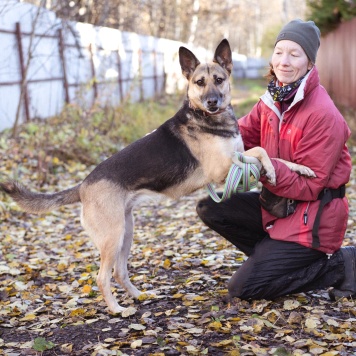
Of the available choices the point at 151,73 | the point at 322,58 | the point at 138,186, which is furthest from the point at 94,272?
the point at 151,73

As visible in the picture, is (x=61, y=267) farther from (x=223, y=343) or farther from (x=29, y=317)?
(x=223, y=343)

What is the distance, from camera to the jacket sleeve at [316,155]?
373 cm

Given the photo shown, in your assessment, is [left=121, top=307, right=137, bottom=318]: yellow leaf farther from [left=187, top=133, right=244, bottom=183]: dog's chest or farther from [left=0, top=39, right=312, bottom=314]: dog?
[left=187, top=133, right=244, bottom=183]: dog's chest

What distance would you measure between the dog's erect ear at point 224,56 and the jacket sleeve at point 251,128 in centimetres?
43

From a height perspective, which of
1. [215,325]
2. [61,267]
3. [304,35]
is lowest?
[61,267]

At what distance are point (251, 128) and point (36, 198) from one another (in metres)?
1.84

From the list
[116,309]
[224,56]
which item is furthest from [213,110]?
[116,309]

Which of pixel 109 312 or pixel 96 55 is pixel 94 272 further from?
pixel 96 55

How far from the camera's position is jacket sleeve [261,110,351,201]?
373 centimetres

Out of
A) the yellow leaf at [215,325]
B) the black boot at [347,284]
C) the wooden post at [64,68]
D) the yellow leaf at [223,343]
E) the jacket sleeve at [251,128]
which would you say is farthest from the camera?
the wooden post at [64,68]

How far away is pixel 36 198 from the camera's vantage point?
408cm

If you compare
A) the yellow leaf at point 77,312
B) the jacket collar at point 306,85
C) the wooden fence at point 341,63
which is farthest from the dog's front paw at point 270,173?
the wooden fence at point 341,63

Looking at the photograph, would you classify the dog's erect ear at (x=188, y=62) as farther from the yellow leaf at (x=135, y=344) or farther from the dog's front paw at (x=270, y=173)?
the yellow leaf at (x=135, y=344)

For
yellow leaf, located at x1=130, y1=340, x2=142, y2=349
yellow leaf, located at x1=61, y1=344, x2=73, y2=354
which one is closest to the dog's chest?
yellow leaf, located at x1=130, y1=340, x2=142, y2=349
